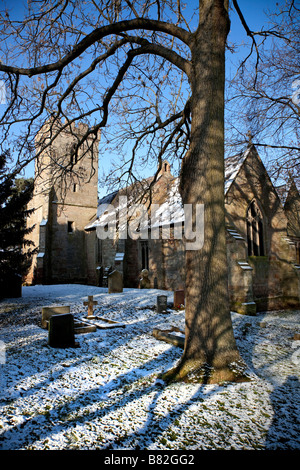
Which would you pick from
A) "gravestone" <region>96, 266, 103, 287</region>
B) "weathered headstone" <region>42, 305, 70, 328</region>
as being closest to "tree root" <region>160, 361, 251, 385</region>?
"weathered headstone" <region>42, 305, 70, 328</region>

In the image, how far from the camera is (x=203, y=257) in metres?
4.57

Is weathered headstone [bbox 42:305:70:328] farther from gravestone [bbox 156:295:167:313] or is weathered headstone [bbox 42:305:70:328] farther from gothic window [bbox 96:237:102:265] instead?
gothic window [bbox 96:237:102:265]

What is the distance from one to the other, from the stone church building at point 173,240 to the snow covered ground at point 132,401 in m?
4.65

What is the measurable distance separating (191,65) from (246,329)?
280 inches

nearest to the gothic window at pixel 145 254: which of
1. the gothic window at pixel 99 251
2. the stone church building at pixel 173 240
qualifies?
the stone church building at pixel 173 240

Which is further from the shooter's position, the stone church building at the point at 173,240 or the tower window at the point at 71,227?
the tower window at the point at 71,227

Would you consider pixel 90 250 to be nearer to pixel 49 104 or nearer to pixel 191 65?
pixel 49 104

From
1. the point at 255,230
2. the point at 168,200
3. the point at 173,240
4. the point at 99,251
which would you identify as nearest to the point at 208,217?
the point at 255,230

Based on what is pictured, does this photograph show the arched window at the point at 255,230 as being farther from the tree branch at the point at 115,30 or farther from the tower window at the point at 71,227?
the tower window at the point at 71,227

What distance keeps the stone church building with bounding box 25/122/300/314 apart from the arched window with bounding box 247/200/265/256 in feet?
0.17

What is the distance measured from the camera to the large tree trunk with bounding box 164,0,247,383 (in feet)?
14.5

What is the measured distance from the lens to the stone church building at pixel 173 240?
12297 millimetres

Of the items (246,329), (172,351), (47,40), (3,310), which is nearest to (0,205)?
(3,310)

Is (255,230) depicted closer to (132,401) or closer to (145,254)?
(145,254)
